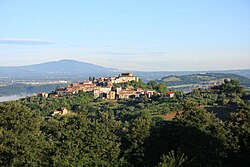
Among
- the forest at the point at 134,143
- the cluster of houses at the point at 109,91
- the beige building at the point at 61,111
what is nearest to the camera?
the forest at the point at 134,143

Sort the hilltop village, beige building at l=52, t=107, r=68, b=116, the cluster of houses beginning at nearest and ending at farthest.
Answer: beige building at l=52, t=107, r=68, b=116 → the cluster of houses → the hilltop village

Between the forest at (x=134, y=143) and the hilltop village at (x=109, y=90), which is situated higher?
the forest at (x=134, y=143)

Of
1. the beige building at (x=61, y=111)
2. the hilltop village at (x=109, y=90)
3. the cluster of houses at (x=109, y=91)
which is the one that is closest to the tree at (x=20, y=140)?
the beige building at (x=61, y=111)

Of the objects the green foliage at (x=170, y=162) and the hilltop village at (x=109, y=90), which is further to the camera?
the hilltop village at (x=109, y=90)

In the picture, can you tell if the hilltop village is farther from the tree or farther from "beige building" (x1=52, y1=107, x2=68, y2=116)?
the tree

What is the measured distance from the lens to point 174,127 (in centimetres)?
2055

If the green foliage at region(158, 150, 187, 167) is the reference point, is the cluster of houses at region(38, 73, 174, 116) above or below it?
below

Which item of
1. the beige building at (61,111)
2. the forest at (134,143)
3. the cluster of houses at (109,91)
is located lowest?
the beige building at (61,111)

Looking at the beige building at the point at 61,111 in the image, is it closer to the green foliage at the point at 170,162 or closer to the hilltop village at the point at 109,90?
the hilltop village at the point at 109,90

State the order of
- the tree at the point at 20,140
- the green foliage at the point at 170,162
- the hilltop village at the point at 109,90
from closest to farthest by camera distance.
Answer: the green foliage at the point at 170,162
the tree at the point at 20,140
the hilltop village at the point at 109,90

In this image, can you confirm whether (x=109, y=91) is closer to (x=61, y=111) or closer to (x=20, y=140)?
(x=61, y=111)

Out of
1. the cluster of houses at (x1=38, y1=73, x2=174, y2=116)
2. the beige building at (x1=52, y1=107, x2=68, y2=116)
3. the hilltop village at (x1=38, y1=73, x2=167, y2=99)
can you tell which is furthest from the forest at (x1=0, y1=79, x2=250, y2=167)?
the hilltop village at (x1=38, y1=73, x2=167, y2=99)

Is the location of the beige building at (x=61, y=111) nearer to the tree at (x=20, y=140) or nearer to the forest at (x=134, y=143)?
the forest at (x=134, y=143)

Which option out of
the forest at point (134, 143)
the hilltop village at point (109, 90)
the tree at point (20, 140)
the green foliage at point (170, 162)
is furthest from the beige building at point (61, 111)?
the green foliage at point (170, 162)
